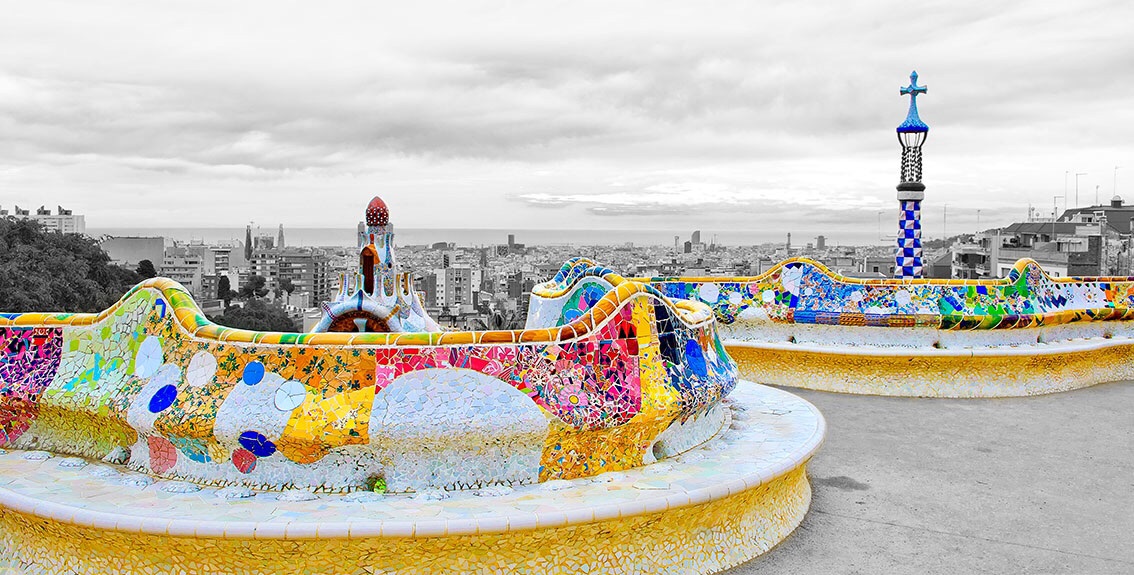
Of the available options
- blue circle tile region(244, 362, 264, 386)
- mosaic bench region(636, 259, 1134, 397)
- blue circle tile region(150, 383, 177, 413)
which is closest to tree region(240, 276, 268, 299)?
mosaic bench region(636, 259, 1134, 397)

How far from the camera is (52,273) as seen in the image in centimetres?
2544

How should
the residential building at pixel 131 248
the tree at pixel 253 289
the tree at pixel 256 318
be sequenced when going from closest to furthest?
the tree at pixel 256 318, the residential building at pixel 131 248, the tree at pixel 253 289

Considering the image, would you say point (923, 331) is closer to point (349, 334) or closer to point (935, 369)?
point (935, 369)

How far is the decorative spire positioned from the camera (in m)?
13.1

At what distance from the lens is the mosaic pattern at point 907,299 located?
34.0ft

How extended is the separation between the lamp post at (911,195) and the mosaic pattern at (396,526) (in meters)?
8.65

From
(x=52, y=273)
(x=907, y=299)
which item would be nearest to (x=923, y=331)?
(x=907, y=299)

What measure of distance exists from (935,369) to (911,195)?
12.7ft

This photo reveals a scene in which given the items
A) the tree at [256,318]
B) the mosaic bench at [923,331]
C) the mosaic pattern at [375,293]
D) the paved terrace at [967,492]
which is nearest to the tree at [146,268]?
the tree at [256,318]

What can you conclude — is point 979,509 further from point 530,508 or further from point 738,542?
point 530,508

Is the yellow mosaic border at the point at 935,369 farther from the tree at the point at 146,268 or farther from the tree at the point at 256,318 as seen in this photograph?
the tree at the point at 146,268

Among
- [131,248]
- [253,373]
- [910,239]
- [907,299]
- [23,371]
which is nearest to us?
[253,373]

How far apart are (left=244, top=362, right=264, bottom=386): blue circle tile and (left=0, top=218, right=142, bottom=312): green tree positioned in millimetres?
19829

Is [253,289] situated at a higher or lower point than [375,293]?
lower
